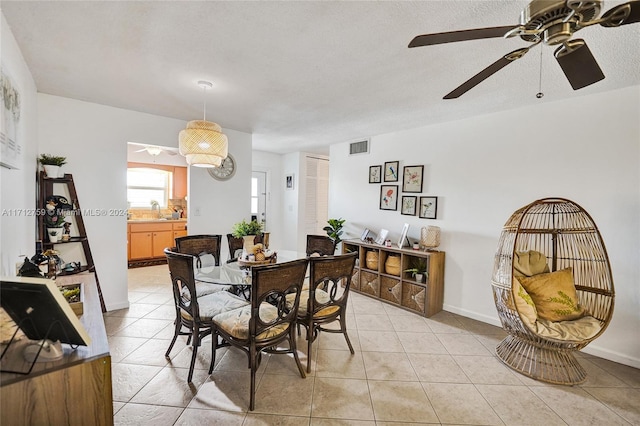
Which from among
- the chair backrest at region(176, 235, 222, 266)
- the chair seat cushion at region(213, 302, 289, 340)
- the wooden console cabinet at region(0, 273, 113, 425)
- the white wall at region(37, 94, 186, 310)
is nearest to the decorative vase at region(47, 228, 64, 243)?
the white wall at region(37, 94, 186, 310)

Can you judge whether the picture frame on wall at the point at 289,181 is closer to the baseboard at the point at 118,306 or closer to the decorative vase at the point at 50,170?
the baseboard at the point at 118,306

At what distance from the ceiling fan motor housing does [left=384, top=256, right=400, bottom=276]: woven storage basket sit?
2.89 m

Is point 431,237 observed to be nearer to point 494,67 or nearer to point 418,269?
point 418,269

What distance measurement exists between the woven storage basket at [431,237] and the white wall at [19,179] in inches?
144

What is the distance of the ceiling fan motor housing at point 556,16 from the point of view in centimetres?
109

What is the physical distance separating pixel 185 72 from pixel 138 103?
3.95 ft

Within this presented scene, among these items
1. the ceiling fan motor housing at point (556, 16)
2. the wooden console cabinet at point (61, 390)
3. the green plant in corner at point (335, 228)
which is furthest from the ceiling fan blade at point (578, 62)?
the green plant in corner at point (335, 228)

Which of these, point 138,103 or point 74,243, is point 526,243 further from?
point 74,243

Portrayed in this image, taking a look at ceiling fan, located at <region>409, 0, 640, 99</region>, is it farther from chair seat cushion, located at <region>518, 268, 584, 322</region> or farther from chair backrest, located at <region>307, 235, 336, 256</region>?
chair backrest, located at <region>307, 235, 336, 256</region>

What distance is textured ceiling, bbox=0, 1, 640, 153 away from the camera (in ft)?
5.35

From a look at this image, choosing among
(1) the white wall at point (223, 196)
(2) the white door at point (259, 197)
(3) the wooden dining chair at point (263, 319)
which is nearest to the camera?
(3) the wooden dining chair at point (263, 319)

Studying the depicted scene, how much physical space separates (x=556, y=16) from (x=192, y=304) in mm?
2540

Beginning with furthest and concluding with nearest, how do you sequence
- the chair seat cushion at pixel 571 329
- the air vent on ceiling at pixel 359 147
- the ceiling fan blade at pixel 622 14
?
the air vent on ceiling at pixel 359 147 < the chair seat cushion at pixel 571 329 < the ceiling fan blade at pixel 622 14

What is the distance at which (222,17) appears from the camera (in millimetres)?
1673
